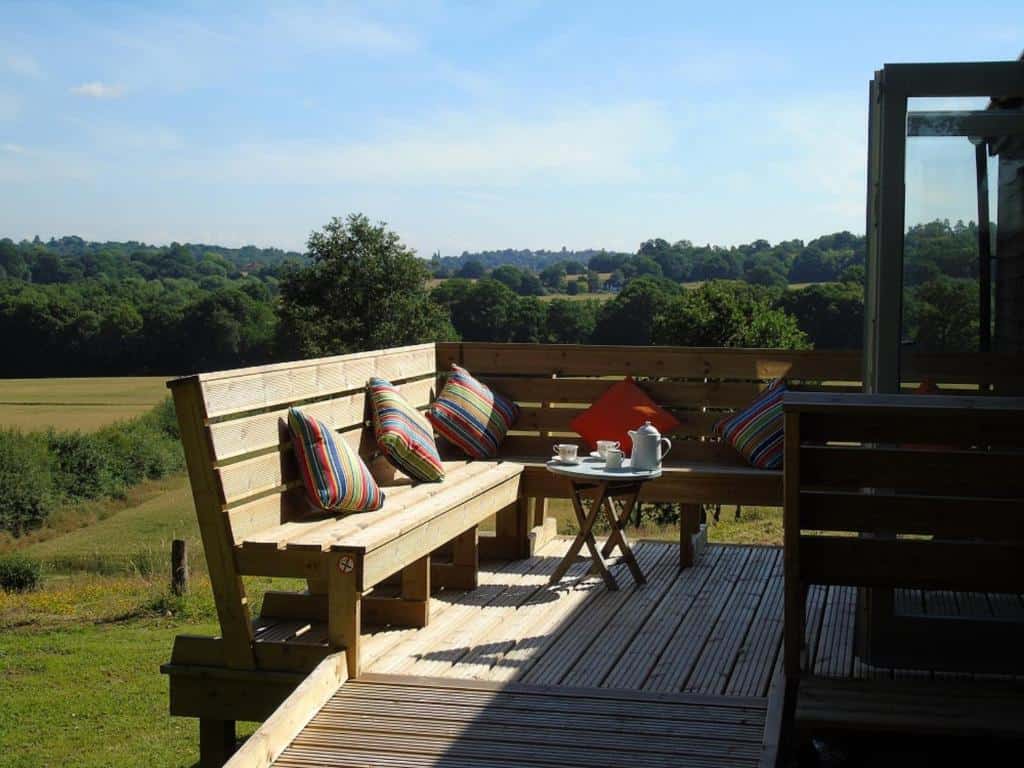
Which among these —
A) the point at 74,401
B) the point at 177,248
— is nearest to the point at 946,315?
the point at 74,401

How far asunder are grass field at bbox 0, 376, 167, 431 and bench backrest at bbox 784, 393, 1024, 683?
40652 millimetres

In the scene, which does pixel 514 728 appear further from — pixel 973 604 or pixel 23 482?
pixel 23 482

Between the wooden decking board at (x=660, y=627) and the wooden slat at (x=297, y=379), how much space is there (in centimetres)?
161

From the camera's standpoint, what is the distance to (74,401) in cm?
4728

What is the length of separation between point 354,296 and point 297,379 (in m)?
37.1

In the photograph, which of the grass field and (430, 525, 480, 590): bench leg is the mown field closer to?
(430, 525, 480, 590): bench leg

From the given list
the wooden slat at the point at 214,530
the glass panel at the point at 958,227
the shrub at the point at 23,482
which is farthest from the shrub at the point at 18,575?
the glass panel at the point at 958,227

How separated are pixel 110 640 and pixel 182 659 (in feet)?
29.1

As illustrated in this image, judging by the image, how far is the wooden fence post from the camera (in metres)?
14.2

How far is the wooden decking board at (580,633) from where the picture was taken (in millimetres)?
4312

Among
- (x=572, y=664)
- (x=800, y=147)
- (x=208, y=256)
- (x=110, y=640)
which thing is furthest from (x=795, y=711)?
(x=208, y=256)

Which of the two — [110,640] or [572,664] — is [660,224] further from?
[572,664]

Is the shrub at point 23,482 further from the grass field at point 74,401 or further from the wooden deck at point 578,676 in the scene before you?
the wooden deck at point 578,676

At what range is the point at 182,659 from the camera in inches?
175
